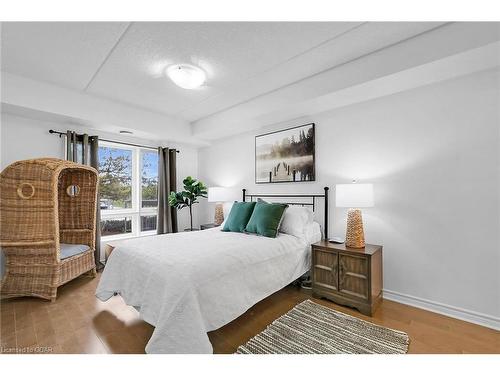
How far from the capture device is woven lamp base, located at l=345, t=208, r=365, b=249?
2.40m

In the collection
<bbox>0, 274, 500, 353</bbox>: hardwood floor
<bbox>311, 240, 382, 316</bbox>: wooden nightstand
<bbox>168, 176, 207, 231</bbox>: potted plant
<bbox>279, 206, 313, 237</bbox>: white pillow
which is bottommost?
<bbox>0, 274, 500, 353</bbox>: hardwood floor

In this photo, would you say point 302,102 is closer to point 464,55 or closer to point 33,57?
point 464,55

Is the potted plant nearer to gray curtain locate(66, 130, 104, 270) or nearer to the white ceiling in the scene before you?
gray curtain locate(66, 130, 104, 270)

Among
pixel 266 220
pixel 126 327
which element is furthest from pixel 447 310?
pixel 126 327

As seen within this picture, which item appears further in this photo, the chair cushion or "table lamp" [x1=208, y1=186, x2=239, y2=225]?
"table lamp" [x1=208, y1=186, x2=239, y2=225]

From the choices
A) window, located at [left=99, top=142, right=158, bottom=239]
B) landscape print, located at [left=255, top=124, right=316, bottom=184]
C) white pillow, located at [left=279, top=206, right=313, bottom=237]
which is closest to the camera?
white pillow, located at [left=279, top=206, right=313, bottom=237]

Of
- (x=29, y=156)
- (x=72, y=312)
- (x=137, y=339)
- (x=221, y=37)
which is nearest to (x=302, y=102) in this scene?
(x=221, y=37)

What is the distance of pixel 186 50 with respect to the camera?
2.09 m

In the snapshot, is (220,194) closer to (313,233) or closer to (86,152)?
(313,233)

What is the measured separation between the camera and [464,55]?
1796mm

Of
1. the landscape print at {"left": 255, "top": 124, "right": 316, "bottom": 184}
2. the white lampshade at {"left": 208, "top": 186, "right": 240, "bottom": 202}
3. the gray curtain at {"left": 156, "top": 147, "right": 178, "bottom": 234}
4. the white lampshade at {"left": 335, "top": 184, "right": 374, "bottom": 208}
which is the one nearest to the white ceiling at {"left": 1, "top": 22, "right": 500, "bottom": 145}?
the landscape print at {"left": 255, "top": 124, "right": 316, "bottom": 184}

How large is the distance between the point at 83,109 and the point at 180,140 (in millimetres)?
1559

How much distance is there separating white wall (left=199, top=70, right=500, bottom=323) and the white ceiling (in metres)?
0.57

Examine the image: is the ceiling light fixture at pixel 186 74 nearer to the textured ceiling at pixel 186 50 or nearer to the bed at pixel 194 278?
the textured ceiling at pixel 186 50
